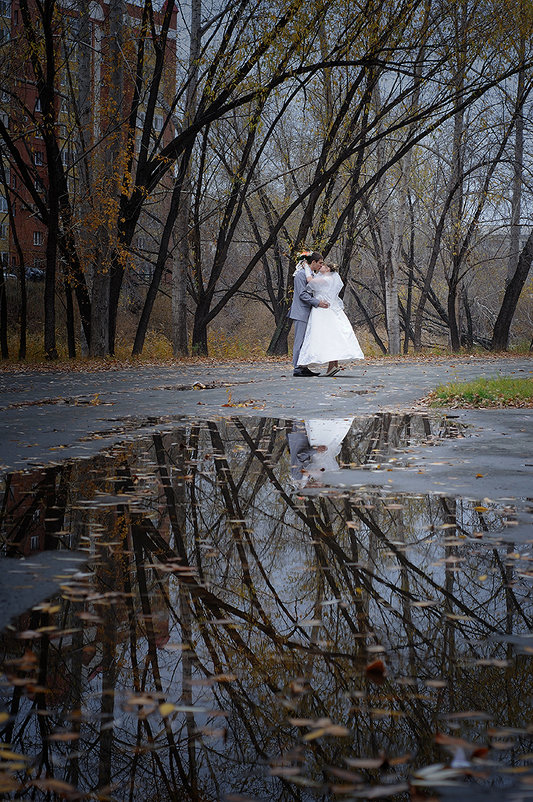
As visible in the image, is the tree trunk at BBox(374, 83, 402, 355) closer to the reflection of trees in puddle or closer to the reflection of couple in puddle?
the reflection of couple in puddle

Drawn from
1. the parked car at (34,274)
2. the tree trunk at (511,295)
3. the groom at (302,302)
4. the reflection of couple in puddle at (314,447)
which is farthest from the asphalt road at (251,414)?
the parked car at (34,274)

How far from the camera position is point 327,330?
680 inches

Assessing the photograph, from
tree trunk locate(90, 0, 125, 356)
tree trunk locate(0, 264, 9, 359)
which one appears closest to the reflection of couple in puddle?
tree trunk locate(90, 0, 125, 356)

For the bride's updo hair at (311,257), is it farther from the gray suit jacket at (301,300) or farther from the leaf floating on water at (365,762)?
the leaf floating on water at (365,762)

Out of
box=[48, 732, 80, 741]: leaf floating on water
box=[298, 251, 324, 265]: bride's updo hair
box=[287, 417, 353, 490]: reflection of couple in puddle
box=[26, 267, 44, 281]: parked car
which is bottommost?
box=[48, 732, 80, 741]: leaf floating on water

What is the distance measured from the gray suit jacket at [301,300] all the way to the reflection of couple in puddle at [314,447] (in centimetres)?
749

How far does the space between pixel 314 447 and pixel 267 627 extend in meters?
4.48

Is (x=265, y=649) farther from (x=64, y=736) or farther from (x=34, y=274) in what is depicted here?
(x=34, y=274)

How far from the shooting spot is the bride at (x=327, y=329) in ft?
56.3

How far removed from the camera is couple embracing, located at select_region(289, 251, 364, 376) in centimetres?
1708

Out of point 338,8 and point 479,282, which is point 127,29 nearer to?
point 338,8

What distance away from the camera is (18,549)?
4.08 m

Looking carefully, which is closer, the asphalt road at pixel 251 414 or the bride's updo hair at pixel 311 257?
the asphalt road at pixel 251 414

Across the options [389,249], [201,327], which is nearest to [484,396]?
[201,327]
